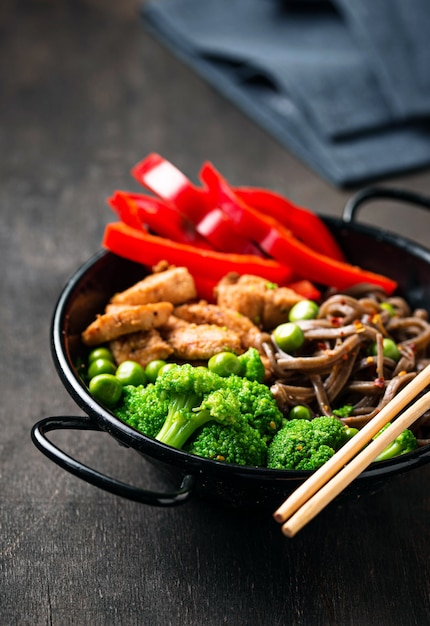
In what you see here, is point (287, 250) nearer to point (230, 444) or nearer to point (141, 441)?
point (230, 444)

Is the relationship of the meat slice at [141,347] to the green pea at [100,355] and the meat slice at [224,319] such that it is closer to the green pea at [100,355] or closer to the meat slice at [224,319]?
the green pea at [100,355]

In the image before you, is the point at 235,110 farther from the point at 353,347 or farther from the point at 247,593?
the point at 247,593

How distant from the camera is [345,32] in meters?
5.30

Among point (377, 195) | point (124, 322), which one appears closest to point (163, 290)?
point (124, 322)

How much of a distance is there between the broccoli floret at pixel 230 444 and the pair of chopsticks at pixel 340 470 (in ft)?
0.72

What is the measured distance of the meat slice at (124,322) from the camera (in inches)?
101

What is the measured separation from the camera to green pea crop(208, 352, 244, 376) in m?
2.39

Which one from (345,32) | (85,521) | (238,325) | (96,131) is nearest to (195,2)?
(345,32)

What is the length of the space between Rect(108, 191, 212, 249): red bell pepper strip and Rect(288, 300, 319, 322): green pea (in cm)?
49

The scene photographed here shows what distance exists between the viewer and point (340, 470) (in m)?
2.04

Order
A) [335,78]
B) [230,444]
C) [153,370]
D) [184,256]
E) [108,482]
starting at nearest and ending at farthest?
1. [108,482]
2. [230,444]
3. [153,370]
4. [184,256]
5. [335,78]

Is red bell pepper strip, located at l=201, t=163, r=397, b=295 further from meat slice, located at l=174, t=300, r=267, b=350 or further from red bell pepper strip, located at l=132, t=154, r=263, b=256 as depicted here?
meat slice, located at l=174, t=300, r=267, b=350

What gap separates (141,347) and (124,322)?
0.36 feet

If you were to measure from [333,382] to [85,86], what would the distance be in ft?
11.0
